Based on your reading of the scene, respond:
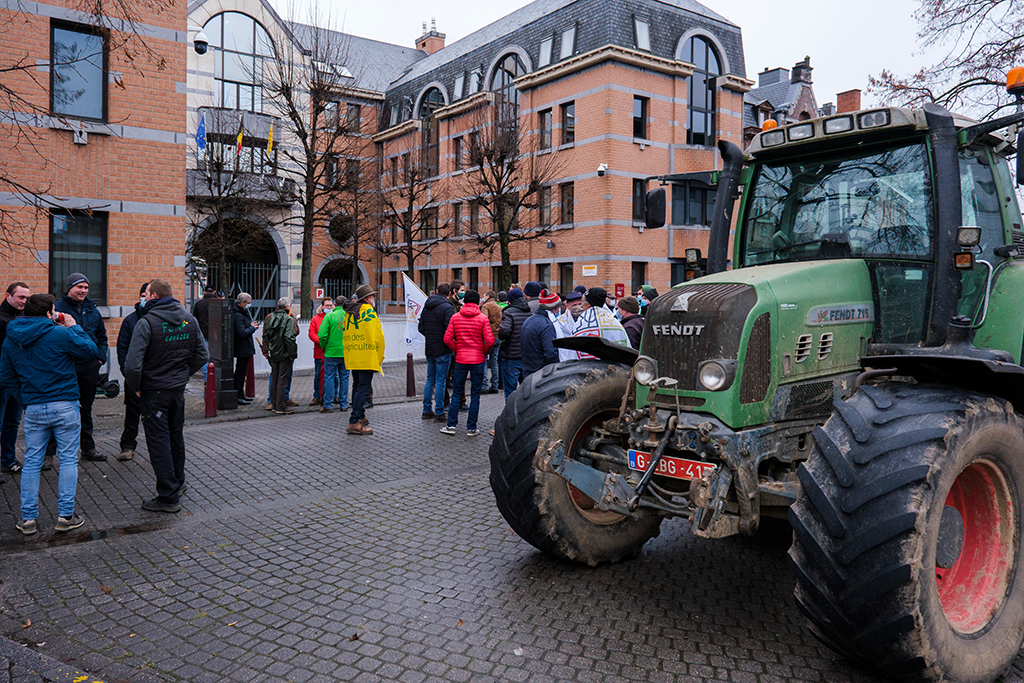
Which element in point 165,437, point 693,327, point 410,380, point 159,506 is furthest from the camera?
point 410,380

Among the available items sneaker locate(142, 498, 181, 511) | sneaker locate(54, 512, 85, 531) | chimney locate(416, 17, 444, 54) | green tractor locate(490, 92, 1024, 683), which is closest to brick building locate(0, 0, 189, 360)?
sneaker locate(142, 498, 181, 511)

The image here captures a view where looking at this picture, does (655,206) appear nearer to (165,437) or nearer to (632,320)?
(632,320)

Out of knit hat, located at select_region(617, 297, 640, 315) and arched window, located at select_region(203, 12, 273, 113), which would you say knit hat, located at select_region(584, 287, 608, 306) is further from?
arched window, located at select_region(203, 12, 273, 113)

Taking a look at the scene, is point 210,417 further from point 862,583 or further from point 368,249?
point 368,249

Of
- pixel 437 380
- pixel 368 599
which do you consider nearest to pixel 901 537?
pixel 368 599

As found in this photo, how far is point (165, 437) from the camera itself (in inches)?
245

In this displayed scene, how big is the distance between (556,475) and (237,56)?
32.5 metres

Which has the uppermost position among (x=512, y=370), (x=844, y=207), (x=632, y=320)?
(x=844, y=207)

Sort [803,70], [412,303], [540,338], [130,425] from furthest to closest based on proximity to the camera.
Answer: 1. [803,70]
2. [412,303]
3. [540,338]
4. [130,425]

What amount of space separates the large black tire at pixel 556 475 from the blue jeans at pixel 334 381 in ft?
24.5

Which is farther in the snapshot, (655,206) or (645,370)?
(655,206)

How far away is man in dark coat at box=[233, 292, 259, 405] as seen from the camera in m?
12.2

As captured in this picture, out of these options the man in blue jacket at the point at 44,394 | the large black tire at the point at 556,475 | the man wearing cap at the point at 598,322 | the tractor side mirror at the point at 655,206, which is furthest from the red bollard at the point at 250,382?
the tractor side mirror at the point at 655,206

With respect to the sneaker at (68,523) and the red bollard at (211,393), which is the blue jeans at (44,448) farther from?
the red bollard at (211,393)
